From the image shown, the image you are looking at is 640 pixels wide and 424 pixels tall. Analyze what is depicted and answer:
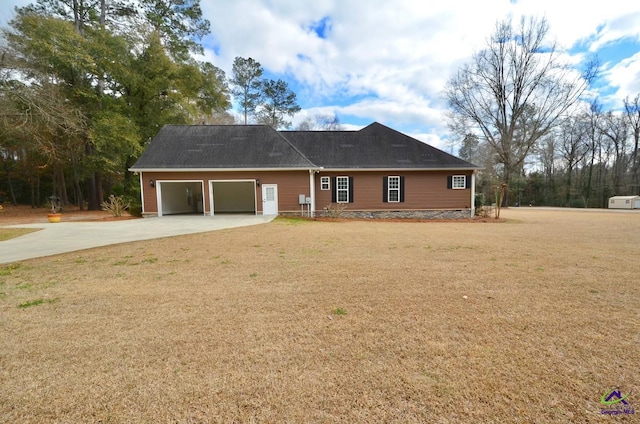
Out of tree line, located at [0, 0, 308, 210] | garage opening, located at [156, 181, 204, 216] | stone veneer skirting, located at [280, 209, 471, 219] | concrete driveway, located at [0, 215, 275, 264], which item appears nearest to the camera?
concrete driveway, located at [0, 215, 275, 264]

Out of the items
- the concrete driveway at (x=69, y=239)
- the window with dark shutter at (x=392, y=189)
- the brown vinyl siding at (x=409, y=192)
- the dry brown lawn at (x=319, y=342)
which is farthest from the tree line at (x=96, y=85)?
the window with dark shutter at (x=392, y=189)

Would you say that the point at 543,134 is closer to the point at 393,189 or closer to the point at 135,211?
the point at 393,189

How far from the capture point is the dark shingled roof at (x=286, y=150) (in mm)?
14914

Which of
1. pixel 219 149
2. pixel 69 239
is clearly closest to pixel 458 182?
pixel 219 149

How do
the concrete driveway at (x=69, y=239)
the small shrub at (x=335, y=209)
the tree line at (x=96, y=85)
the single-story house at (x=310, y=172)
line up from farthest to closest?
the small shrub at (x=335, y=209) < the single-story house at (x=310, y=172) < the tree line at (x=96, y=85) < the concrete driveway at (x=69, y=239)

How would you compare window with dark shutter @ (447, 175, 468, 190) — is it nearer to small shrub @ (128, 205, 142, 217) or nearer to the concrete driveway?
the concrete driveway

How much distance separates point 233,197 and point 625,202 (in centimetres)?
3306

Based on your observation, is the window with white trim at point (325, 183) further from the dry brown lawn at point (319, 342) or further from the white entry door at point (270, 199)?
the dry brown lawn at point (319, 342)

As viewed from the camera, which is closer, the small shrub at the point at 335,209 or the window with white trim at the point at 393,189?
the small shrub at the point at 335,209

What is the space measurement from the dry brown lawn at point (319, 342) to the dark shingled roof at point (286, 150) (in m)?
10.3

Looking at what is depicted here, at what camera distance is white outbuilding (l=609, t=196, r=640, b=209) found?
80.2ft

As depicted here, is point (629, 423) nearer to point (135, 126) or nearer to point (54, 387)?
point (54, 387)

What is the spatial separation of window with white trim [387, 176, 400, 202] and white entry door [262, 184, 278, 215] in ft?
20.3

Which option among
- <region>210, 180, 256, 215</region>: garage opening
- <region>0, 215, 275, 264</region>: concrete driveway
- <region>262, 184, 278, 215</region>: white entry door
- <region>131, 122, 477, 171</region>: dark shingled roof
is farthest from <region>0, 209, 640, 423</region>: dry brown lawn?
<region>210, 180, 256, 215</region>: garage opening
